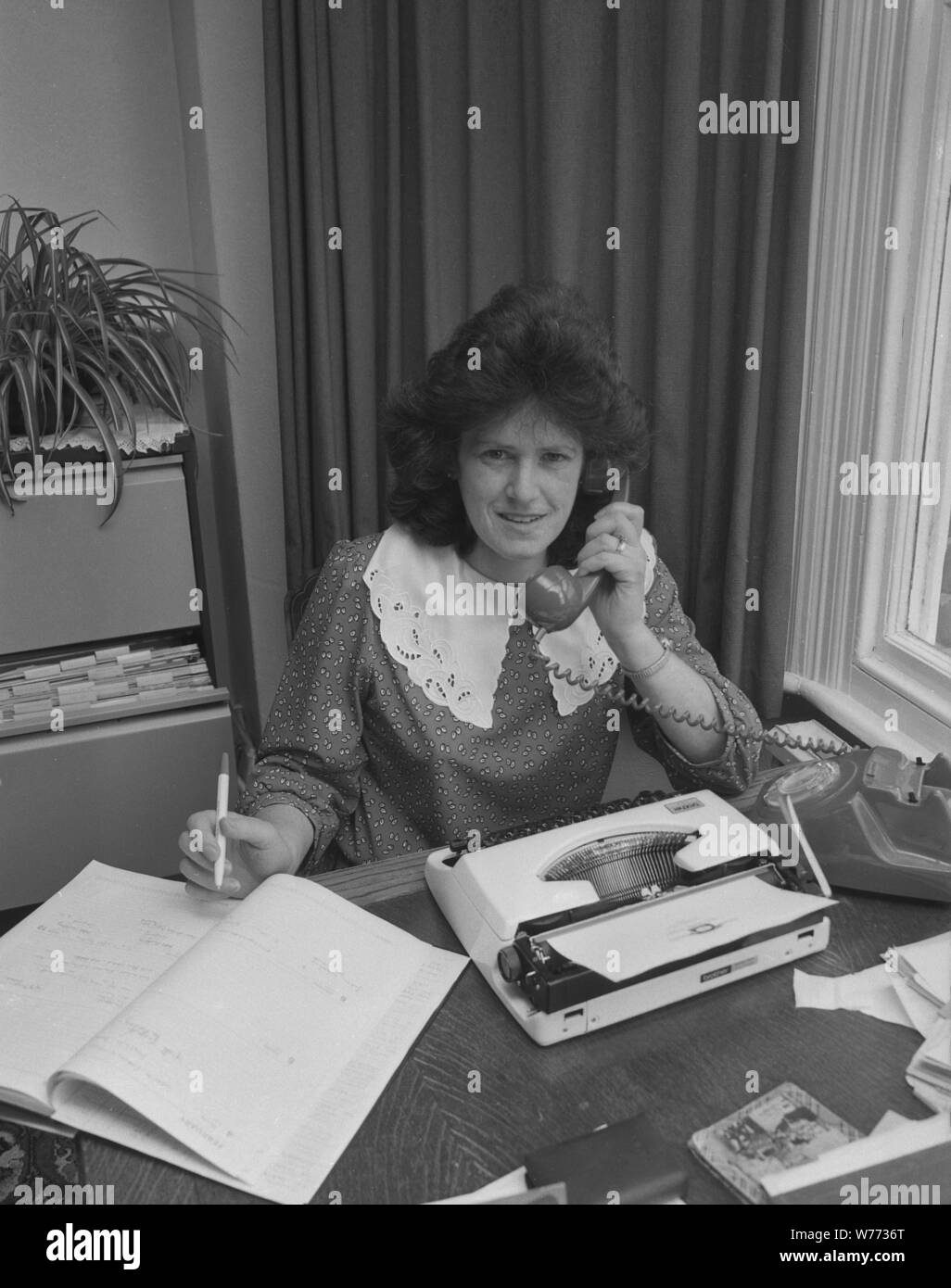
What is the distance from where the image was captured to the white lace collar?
5.07 feet

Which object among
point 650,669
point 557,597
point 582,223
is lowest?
point 650,669

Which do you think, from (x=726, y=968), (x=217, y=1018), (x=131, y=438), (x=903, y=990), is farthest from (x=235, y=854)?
(x=131, y=438)

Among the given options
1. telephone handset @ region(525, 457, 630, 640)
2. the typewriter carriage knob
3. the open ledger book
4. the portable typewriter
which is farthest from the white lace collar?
the typewriter carriage knob

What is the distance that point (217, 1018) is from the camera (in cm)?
98

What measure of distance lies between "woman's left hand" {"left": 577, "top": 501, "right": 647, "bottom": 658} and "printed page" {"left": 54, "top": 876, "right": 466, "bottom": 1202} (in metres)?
0.50

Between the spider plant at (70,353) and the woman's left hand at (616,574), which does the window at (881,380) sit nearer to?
the woman's left hand at (616,574)

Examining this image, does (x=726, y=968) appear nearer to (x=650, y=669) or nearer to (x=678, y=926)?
(x=678, y=926)

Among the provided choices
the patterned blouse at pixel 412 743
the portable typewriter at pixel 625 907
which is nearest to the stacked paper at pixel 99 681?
the patterned blouse at pixel 412 743

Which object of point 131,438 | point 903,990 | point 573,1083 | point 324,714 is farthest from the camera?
point 131,438

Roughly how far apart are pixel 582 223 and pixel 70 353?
0.97m

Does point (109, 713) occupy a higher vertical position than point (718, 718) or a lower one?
lower

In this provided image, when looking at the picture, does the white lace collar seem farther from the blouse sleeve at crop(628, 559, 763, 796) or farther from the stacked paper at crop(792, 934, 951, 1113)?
the stacked paper at crop(792, 934, 951, 1113)

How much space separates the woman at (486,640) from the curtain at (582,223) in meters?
0.39

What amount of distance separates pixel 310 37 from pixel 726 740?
5.00ft
